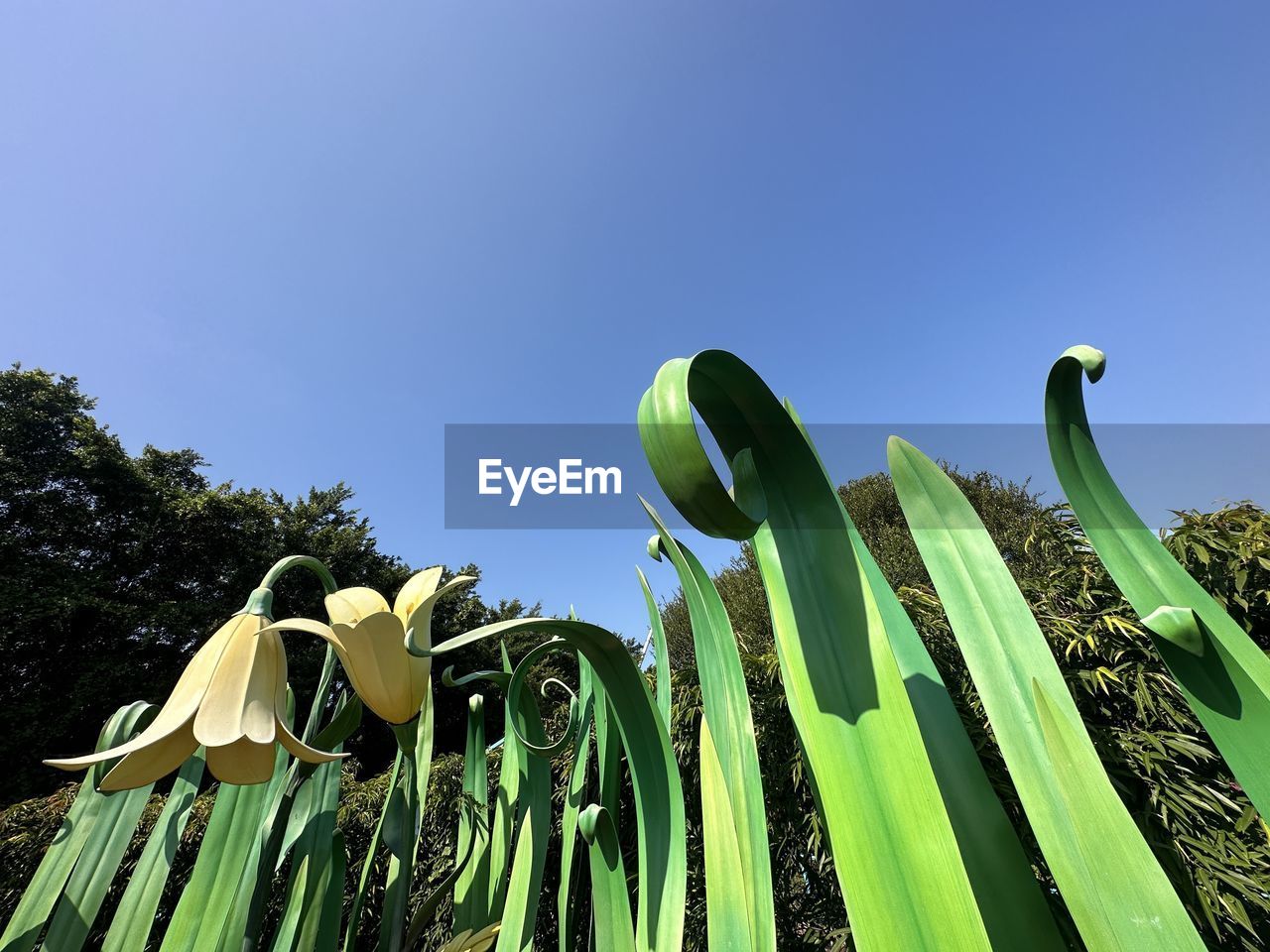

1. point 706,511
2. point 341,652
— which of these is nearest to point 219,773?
point 341,652

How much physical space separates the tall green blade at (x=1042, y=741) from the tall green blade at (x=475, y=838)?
0.53 meters

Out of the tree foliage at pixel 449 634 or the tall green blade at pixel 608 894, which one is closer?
the tall green blade at pixel 608 894

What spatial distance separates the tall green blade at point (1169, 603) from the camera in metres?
0.24

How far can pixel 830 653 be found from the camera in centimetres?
23

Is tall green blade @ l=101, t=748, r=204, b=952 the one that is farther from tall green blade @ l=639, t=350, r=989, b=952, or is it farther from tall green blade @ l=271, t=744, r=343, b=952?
tall green blade @ l=639, t=350, r=989, b=952

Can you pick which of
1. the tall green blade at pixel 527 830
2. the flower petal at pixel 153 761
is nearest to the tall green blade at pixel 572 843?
the tall green blade at pixel 527 830

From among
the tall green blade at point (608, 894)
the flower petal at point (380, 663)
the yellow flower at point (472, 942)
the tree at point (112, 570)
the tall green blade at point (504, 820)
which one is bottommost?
the yellow flower at point (472, 942)

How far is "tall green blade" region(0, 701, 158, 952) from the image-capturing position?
59 centimetres

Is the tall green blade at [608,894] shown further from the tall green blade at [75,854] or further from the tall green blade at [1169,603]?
the tall green blade at [75,854]

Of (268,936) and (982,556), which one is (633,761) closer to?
(982,556)

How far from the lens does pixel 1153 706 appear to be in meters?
0.77

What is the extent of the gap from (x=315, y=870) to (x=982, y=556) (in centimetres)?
79

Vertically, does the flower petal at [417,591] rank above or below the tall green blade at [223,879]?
above

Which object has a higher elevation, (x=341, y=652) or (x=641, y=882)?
(x=341, y=652)
